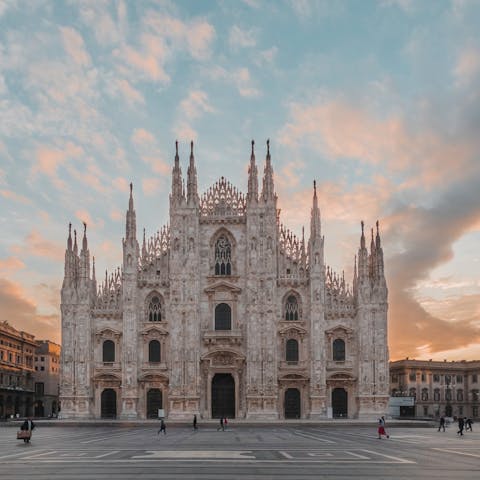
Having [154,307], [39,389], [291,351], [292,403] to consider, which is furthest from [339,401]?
[39,389]

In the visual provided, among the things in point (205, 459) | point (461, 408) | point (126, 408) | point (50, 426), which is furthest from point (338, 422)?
point (461, 408)


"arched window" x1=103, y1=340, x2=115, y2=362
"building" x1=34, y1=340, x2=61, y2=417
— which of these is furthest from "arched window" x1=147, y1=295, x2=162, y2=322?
"building" x1=34, y1=340, x2=61, y2=417

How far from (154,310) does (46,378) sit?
160ft

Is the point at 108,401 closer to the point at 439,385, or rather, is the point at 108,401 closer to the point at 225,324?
the point at 225,324

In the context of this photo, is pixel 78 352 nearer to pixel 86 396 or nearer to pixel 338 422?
pixel 86 396

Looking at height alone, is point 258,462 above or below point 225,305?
below

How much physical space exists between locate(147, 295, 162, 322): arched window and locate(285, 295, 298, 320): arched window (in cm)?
1196

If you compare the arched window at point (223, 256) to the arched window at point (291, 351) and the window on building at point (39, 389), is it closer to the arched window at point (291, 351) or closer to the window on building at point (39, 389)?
the arched window at point (291, 351)

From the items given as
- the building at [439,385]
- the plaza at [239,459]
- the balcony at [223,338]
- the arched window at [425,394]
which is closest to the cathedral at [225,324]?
the balcony at [223,338]

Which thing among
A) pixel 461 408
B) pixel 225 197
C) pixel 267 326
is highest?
pixel 225 197

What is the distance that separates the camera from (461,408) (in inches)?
4828

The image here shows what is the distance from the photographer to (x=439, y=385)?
123 metres

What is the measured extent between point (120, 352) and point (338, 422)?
2150 cm

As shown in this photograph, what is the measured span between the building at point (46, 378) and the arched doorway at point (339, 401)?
5159 cm
